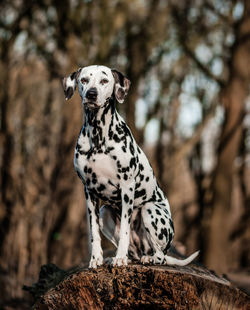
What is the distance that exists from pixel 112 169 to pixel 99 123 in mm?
443

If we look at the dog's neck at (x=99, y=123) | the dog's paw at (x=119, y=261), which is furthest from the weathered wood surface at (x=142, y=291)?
the dog's neck at (x=99, y=123)

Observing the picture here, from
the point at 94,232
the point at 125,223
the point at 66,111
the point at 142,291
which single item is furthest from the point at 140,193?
the point at 66,111

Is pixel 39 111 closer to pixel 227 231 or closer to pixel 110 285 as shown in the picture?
pixel 227 231

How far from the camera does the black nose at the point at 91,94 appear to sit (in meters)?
3.96

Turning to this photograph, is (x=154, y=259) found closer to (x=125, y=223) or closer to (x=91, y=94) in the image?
(x=125, y=223)

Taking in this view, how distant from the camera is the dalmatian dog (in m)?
4.19

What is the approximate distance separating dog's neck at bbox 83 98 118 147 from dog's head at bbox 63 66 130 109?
142 mm

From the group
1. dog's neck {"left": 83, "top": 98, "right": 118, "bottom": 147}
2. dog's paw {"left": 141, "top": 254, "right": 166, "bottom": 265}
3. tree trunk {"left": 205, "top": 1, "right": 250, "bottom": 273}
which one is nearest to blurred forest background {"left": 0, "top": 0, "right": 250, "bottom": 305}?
tree trunk {"left": 205, "top": 1, "right": 250, "bottom": 273}

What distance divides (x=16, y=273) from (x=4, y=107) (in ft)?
12.8

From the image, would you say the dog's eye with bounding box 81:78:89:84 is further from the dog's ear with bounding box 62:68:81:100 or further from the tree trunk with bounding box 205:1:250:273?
the tree trunk with bounding box 205:1:250:273

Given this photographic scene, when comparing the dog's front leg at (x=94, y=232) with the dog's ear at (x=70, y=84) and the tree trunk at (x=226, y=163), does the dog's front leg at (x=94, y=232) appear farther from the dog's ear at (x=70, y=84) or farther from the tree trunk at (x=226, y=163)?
the tree trunk at (x=226, y=163)

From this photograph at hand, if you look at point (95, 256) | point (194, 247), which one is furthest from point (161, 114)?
point (95, 256)

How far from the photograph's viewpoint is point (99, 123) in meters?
4.34

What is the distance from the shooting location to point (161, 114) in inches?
649
